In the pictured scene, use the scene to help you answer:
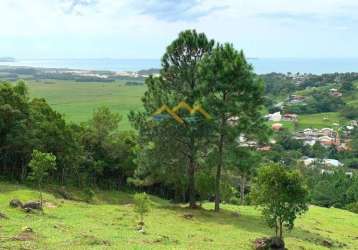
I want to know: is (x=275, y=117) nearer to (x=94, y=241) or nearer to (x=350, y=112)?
(x=350, y=112)

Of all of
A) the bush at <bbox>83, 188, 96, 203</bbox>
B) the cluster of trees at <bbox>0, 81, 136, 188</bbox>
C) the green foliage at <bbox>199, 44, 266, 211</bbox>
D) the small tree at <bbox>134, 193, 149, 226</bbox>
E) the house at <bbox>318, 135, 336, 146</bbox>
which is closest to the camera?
the small tree at <bbox>134, 193, 149, 226</bbox>

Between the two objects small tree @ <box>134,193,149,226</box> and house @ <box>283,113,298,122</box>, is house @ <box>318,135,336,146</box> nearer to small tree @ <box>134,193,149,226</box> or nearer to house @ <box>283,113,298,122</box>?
house @ <box>283,113,298,122</box>

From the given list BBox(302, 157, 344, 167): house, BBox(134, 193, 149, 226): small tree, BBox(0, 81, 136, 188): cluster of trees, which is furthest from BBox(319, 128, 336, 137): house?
BBox(134, 193, 149, 226): small tree

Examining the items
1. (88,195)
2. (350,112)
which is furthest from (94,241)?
(350,112)

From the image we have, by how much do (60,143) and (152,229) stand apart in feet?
83.9

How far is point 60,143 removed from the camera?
Answer: 50219 millimetres

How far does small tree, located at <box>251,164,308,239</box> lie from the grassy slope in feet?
7.55

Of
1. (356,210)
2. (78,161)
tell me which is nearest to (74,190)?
(78,161)

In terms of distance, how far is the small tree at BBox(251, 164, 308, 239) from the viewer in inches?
963

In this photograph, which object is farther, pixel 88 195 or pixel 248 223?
pixel 88 195

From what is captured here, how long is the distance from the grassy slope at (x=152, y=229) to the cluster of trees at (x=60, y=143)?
8823 mm

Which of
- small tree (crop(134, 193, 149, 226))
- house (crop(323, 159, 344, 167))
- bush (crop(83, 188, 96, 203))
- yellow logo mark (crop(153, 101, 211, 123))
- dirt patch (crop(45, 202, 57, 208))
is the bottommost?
house (crop(323, 159, 344, 167))

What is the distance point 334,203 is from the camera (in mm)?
81000

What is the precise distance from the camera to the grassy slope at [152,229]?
21.8 metres
